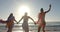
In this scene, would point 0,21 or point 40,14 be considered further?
point 0,21

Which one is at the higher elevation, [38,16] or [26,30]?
[38,16]

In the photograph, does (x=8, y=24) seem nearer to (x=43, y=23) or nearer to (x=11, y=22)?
(x=11, y=22)

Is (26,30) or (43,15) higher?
(43,15)

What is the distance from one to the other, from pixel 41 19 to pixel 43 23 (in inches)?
14.4

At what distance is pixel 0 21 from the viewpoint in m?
17.0

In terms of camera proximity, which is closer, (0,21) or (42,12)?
(42,12)

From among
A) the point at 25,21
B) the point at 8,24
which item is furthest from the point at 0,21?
the point at 25,21

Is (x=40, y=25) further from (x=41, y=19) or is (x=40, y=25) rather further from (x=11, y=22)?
(x=11, y=22)


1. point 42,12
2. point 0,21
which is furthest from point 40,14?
point 0,21

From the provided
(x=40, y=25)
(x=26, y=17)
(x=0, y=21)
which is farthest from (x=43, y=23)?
(x=0, y=21)

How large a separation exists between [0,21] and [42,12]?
12.2ft

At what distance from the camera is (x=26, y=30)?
15.4 m

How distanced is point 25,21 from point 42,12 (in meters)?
1.52

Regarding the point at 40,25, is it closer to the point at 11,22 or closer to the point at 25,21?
the point at 25,21
